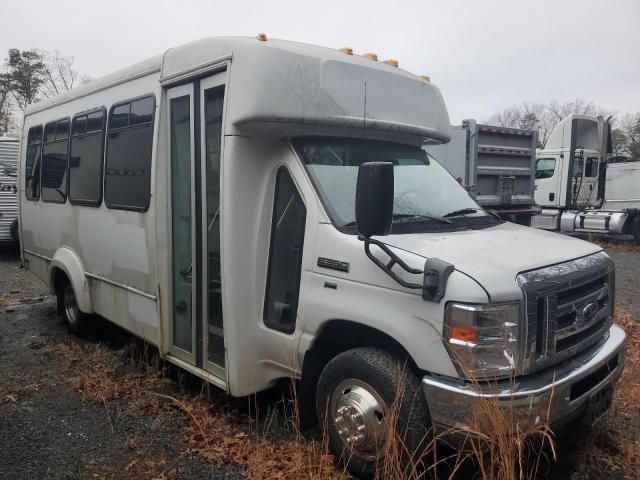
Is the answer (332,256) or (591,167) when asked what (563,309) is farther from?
(591,167)

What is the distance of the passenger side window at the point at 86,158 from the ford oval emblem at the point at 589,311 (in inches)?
176

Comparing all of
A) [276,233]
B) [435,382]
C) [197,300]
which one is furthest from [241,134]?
[435,382]

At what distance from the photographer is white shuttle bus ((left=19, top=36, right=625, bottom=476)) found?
2.83 m

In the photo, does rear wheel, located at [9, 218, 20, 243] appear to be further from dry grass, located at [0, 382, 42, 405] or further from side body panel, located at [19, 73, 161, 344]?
dry grass, located at [0, 382, 42, 405]

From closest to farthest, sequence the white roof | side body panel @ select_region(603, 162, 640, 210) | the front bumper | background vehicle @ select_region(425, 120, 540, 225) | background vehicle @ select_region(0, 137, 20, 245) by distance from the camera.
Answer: the front bumper, the white roof, background vehicle @ select_region(425, 120, 540, 225), background vehicle @ select_region(0, 137, 20, 245), side body panel @ select_region(603, 162, 640, 210)

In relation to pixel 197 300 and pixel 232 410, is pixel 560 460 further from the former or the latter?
pixel 197 300

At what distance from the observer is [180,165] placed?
4.33m

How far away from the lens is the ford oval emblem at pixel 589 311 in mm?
3189

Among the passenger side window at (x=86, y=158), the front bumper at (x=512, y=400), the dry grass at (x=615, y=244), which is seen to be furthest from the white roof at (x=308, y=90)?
the dry grass at (x=615, y=244)

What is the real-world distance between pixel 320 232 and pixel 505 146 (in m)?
8.61

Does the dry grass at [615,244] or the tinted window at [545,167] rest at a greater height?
the tinted window at [545,167]

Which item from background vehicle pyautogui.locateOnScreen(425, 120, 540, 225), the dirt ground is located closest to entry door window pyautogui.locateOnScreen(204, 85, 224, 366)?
the dirt ground

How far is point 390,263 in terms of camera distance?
2943mm

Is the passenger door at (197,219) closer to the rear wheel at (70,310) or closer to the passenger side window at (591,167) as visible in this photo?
the rear wheel at (70,310)
